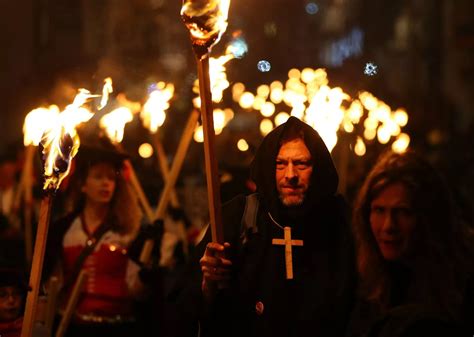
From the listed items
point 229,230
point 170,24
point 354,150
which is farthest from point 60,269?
point 170,24

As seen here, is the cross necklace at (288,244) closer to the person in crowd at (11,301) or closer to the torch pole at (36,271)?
the torch pole at (36,271)

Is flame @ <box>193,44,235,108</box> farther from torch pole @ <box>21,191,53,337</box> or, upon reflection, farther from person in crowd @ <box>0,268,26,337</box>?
torch pole @ <box>21,191,53,337</box>

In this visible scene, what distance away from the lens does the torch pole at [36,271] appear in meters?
4.19

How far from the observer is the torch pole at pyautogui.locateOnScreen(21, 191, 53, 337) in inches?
165

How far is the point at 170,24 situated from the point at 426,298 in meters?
31.7

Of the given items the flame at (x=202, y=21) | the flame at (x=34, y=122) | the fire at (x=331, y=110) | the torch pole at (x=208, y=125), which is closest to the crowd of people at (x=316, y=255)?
the torch pole at (x=208, y=125)

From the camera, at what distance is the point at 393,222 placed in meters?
4.46

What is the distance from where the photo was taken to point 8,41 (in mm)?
28672

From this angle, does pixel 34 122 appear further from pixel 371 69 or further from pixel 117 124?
pixel 371 69

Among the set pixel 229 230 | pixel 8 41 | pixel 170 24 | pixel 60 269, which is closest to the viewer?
pixel 229 230

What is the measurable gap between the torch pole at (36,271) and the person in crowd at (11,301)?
584mm

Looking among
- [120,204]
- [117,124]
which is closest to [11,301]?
[120,204]

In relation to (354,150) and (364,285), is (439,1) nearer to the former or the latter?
(354,150)

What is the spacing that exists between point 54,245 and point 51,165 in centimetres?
247
